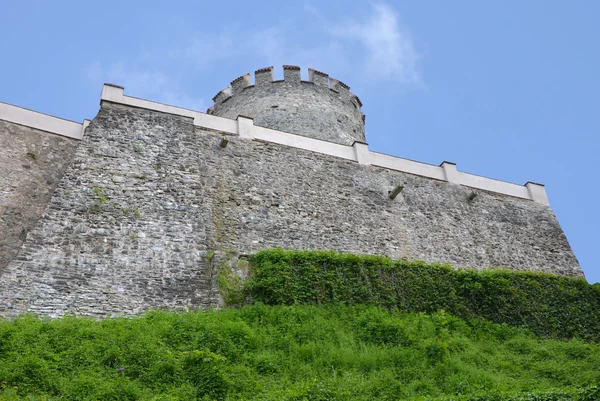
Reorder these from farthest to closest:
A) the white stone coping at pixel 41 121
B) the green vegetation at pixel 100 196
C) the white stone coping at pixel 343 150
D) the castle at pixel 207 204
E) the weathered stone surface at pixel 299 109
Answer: the weathered stone surface at pixel 299 109, the white stone coping at pixel 343 150, the white stone coping at pixel 41 121, the green vegetation at pixel 100 196, the castle at pixel 207 204

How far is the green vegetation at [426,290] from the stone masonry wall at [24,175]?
5159 mm

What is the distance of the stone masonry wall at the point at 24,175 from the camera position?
571 inches

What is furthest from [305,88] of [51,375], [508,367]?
[51,375]

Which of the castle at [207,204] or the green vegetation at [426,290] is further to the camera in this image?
the green vegetation at [426,290]

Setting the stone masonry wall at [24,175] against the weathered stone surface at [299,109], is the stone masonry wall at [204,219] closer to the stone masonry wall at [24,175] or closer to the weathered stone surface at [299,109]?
the stone masonry wall at [24,175]

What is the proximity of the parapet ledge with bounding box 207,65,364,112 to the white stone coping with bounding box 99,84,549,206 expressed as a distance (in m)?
4.87

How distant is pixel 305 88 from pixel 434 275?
33.7 ft

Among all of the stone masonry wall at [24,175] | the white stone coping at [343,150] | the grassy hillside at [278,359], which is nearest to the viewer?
the grassy hillside at [278,359]

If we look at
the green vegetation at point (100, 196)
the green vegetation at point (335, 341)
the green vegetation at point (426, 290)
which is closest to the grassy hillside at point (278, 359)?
the green vegetation at point (335, 341)

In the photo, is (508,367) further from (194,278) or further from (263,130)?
(263,130)

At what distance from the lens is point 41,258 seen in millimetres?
12719

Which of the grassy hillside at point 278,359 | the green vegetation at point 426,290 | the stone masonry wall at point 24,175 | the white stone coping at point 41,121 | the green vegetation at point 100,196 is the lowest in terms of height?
the grassy hillside at point 278,359

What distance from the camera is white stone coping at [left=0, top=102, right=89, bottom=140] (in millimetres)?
16359

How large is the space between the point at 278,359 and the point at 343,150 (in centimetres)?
962
